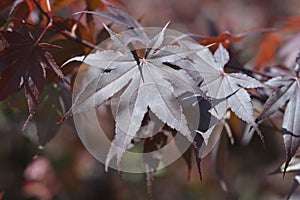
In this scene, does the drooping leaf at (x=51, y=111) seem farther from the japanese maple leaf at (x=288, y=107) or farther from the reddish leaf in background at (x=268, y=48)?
the reddish leaf in background at (x=268, y=48)

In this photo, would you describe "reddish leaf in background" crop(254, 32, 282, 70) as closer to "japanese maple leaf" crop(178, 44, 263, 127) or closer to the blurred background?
the blurred background

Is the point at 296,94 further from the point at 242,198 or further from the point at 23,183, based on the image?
the point at 242,198

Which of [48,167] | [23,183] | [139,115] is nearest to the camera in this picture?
[139,115]

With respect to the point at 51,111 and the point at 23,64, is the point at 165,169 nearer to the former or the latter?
the point at 51,111

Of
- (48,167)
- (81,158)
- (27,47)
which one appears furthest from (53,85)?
(81,158)

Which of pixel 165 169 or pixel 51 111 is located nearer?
pixel 51 111

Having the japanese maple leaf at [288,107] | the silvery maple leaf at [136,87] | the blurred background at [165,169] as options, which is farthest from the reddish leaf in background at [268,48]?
the silvery maple leaf at [136,87]

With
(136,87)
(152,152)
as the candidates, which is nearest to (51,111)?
(152,152)

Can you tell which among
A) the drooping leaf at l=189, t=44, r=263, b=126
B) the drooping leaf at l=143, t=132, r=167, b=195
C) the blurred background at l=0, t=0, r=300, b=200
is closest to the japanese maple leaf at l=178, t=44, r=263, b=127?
the drooping leaf at l=189, t=44, r=263, b=126
